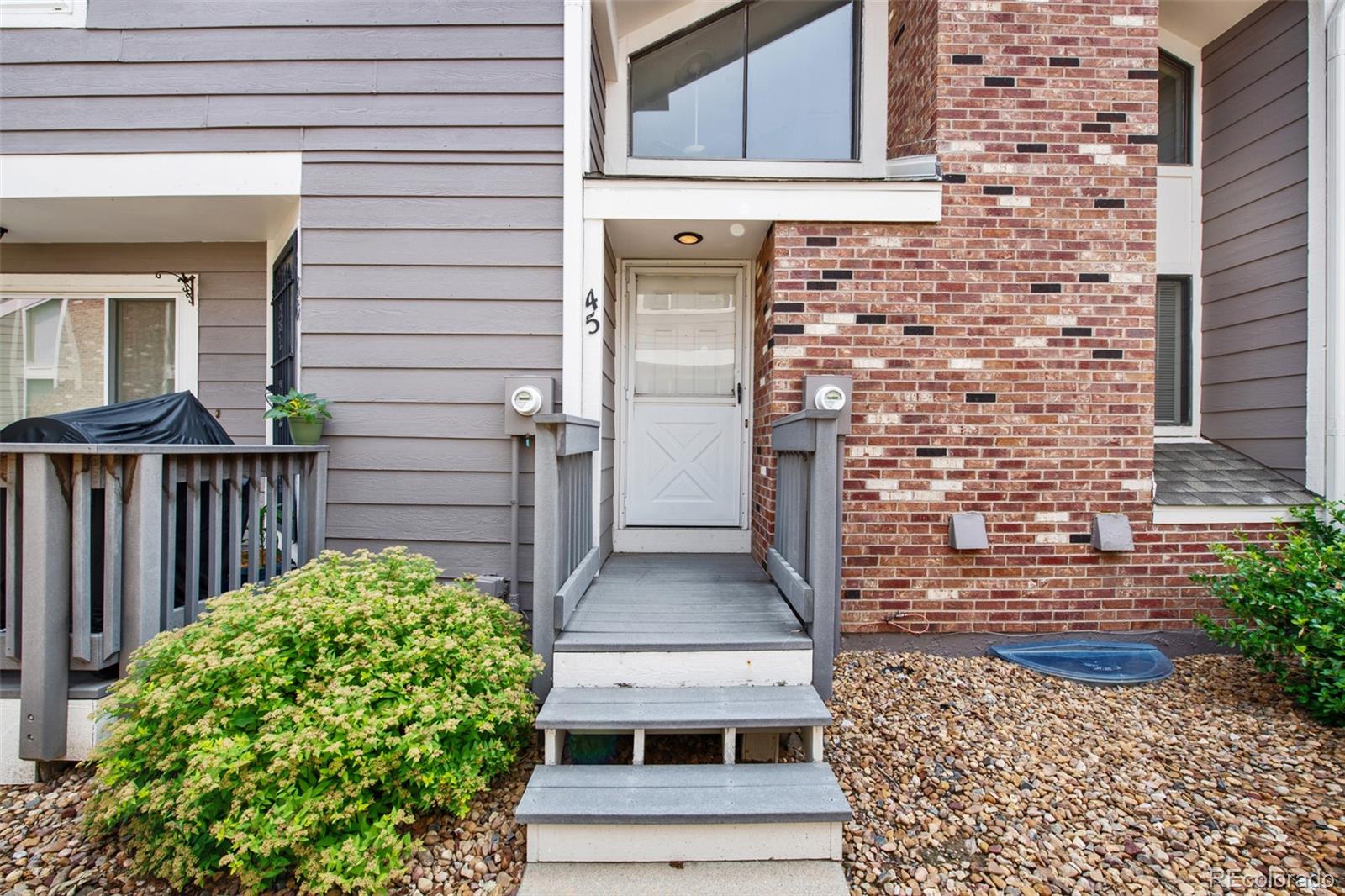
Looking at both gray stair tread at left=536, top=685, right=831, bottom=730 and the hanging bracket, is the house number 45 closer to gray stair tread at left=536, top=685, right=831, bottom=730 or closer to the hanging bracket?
gray stair tread at left=536, top=685, right=831, bottom=730

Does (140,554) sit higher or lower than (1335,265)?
lower

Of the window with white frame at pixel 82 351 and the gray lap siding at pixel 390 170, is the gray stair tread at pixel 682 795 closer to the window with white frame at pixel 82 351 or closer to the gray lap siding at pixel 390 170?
the gray lap siding at pixel 390 170

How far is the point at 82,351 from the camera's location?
13.1 ft

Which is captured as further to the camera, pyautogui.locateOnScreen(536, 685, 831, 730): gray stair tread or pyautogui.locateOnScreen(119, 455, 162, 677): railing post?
pyautogui.locateOnScreen(119, 455, 162, 677): railing post

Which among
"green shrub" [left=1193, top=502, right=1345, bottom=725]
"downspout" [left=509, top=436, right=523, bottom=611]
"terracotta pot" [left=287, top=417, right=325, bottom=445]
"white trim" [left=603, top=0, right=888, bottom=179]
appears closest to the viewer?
"green shrub" [left=1193, top=502, right=1345, bottom=725]

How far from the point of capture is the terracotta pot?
311 centimetres

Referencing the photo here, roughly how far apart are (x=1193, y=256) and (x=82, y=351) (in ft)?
24.8

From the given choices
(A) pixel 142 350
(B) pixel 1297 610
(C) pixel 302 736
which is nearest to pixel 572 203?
(C) pixel 302 736

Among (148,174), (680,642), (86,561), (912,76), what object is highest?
(912,76)

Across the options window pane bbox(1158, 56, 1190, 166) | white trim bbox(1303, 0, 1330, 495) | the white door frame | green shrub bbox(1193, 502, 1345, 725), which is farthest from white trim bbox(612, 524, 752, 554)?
window pane bbox(1158, 56, 1190, 166)

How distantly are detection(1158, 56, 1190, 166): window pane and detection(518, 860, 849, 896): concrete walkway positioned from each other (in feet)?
16.8

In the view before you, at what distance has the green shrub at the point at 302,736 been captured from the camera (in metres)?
1.71

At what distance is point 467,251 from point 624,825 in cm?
282

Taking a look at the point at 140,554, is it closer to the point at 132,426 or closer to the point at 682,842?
the point at 132,426
